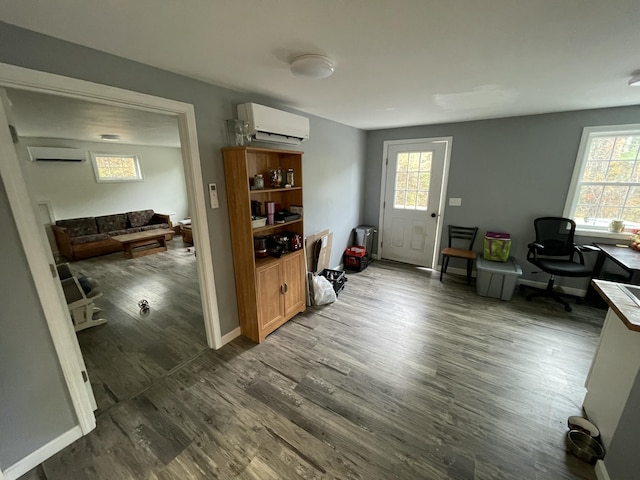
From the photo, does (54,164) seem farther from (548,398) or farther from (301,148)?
(548,398)

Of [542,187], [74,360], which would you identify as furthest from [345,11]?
[542,187]

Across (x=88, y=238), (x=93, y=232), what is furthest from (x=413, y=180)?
(x=93, y=232)

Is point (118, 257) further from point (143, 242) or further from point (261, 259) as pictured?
point (261, 259)

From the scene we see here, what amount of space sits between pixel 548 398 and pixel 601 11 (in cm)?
235

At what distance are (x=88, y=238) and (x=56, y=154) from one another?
5.63 ft

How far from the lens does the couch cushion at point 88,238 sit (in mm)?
4673

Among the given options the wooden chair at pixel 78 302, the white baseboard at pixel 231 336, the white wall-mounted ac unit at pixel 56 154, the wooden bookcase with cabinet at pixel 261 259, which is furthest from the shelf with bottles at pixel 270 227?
the white wall-mounted ac unit at pixel 56 154

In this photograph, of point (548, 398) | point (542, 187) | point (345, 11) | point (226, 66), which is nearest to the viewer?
point (345, 11)

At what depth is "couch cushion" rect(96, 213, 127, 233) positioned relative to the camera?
17.3ft

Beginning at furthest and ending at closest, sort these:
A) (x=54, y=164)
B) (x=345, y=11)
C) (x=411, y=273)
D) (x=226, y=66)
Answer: (x=54, y=164), (x=411, y=273), (x=226, y=66), (x=345, y=11)

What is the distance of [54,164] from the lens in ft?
15.9

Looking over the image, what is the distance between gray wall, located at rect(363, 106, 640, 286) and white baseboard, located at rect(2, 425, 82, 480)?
4.59 m

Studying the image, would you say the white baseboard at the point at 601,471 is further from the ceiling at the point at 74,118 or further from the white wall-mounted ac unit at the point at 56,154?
the white wall-mounted ac unit at the point at 56,154

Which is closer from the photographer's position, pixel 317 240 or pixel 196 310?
pixel 196 310
